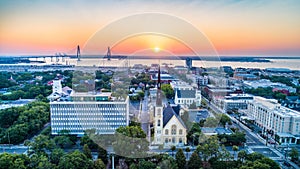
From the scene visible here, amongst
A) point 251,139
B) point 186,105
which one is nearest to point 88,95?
point 186,105

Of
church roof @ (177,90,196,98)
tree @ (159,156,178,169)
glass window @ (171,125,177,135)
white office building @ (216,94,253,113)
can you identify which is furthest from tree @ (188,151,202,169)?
white office building @ (216,94,253,113)

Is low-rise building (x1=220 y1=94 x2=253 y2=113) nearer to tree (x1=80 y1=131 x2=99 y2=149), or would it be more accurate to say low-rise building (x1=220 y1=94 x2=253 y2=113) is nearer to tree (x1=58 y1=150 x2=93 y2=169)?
tree (x1=80 y1=131 x2=99 y2=149)

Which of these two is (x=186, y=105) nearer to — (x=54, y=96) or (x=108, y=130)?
(x=108, y=130)

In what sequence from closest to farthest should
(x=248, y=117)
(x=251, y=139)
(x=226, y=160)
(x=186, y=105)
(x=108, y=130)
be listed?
1. (x=226, y=160)
2. (x=108, y=130)
3. (x=251, y=139)
4. (x=248, y=117)
5. (x=186, y=105)

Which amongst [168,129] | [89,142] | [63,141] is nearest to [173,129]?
[168,129]

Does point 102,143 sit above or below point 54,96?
below

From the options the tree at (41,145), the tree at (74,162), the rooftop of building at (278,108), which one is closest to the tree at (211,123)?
the rooftop of building at (278,108)

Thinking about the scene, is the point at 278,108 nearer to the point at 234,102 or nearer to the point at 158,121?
the point at 234,102
